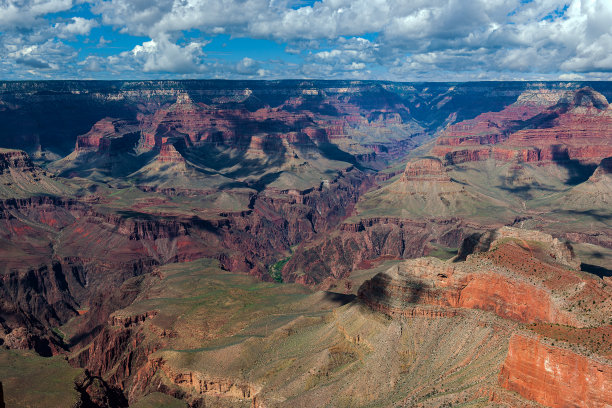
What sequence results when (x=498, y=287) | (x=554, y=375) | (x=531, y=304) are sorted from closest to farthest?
(x=554, y=375), (x=531, y=304), (x=498, y=287)

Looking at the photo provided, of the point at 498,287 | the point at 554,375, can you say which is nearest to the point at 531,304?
the point at 498,287

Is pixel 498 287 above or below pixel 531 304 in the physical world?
above

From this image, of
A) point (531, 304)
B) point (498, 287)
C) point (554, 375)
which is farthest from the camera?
point (498, 287)

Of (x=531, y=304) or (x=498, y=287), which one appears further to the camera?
(x=498, y=287)

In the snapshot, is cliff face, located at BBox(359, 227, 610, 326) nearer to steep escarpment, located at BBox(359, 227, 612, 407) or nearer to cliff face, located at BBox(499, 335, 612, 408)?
steep escarpment, located at BBox(359, 227, 612, 407)

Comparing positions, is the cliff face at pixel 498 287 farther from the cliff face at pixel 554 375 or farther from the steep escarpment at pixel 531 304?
the cliff face at pixel 554 375

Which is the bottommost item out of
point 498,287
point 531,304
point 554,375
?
point 554,375

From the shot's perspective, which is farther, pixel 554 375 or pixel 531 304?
pixel 531 304

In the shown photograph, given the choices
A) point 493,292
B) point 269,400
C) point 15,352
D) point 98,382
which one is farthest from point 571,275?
point 15,352

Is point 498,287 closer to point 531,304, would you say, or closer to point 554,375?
point 531,304

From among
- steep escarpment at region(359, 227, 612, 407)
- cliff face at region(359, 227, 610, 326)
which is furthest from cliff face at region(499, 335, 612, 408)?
cliff face at region(359, 227, 610, 326)
